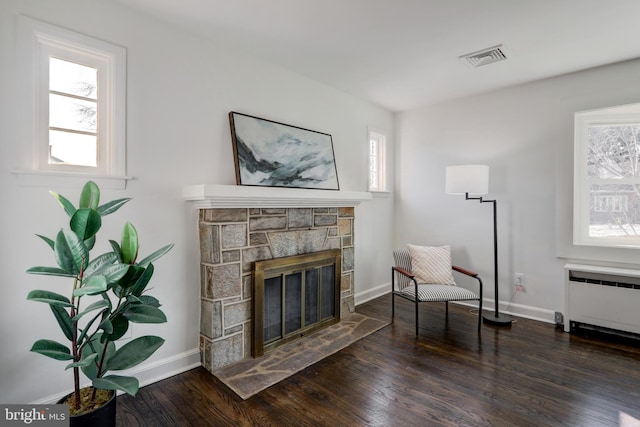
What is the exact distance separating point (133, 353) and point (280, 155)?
194 cm

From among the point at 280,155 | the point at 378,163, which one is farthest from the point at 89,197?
the point at 378,163

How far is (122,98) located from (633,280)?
4444 millimetres

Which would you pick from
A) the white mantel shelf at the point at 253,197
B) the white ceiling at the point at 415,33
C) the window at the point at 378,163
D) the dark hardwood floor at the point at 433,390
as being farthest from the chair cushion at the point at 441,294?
the white ceiling at the point at 415,33

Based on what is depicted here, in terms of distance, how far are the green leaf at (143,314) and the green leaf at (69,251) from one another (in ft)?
1.05

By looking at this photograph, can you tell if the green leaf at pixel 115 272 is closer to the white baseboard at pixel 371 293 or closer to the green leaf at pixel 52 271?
the green leaf at pixel 52 271

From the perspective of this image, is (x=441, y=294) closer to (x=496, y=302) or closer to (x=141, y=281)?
(x=496, y=302)

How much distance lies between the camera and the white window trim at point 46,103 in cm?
183

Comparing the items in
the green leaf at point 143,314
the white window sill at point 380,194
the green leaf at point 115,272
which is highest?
the white window sill at point 380,194

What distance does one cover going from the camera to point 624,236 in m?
3.25

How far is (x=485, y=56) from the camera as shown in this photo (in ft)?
9.53

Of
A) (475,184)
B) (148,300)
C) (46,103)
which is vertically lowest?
(148,300)

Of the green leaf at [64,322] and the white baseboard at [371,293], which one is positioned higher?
the green leaf at [64,322]

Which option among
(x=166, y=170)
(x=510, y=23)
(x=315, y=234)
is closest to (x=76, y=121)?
(x=166, y=170)

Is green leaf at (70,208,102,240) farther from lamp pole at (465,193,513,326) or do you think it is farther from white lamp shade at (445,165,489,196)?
lamp pole at (465,193,513,326)
